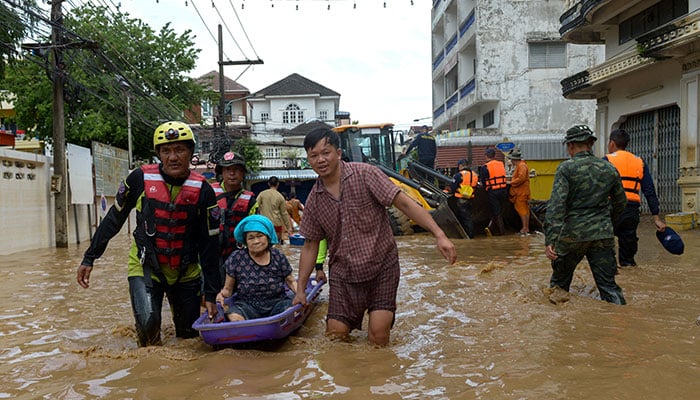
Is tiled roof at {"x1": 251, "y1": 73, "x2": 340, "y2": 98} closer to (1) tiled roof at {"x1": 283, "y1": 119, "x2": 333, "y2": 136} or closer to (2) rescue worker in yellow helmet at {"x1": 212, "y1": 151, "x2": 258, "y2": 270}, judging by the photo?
(1) tiled roof at {"x1": 283, "y1": 119, "x2": 333, "y2": 136}

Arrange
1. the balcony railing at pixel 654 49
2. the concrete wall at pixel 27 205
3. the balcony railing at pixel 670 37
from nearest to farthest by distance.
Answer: the balcony railing at pixel 670 37 → the balcony railing at pixel 654 49 → the concrete wall at pixel 27 205

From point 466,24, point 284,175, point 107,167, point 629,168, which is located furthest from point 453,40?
point 629,168

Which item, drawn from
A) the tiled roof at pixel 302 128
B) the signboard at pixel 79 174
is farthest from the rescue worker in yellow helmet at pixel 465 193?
the tiled roof at pixel 302 128

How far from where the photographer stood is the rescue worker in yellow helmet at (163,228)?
4.52 m

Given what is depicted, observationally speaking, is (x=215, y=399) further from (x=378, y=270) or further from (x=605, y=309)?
(x=605, y=309)

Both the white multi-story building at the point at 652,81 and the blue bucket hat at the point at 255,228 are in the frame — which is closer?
the blue bucket hat at the point at 255,228

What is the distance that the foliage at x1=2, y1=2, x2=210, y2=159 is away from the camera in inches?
985

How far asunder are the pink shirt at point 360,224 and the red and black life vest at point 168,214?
101cm

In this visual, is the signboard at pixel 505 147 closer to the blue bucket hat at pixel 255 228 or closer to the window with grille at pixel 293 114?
the blue bucket hat at pixel 255 228

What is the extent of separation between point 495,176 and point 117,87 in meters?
16.5

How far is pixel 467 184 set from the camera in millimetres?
13109

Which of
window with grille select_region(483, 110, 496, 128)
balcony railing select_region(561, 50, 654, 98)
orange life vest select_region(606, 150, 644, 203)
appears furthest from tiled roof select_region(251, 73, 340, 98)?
orange life vest select_region(606, 150, 644, 203)

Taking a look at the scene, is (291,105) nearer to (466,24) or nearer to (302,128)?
(302,128)

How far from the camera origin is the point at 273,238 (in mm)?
5223
